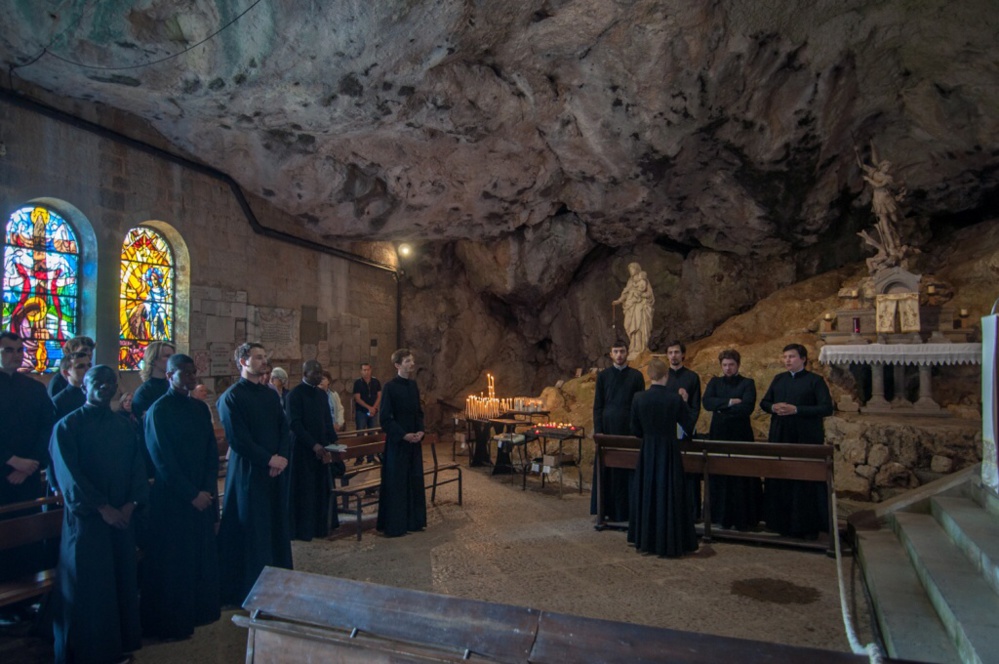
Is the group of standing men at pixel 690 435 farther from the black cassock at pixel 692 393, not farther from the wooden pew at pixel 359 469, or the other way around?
the wooden pew at pixel 359 469

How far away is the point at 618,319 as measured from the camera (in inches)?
544

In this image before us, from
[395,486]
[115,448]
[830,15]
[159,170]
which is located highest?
[830,15]

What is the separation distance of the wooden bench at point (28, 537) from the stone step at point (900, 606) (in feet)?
14.2

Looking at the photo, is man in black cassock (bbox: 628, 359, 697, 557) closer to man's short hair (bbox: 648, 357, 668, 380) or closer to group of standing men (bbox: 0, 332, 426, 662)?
man's short hair (bbox: 648, 357, 668, 380)

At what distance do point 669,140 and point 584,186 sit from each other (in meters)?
2.07

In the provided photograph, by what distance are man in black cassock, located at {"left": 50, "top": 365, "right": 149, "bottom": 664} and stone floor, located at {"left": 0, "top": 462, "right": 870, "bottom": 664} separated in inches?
12.5

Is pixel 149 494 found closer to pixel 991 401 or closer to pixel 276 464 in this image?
pixel 276 464

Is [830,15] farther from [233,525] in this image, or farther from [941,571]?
[233,525]

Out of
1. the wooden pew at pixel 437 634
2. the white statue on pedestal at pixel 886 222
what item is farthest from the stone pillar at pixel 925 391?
the wooden pew at pixel 437 634

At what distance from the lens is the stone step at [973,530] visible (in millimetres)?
3360

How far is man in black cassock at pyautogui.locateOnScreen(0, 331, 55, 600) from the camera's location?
4113 mm

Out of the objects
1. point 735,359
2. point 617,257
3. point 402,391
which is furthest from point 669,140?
point 402,391

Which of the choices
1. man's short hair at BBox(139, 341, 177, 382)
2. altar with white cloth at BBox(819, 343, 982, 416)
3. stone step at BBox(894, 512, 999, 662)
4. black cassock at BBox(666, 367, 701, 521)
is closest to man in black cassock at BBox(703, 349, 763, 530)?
black cassock at BBox(666, 367, 701, 521)

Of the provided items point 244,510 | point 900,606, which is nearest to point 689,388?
point 900,606
